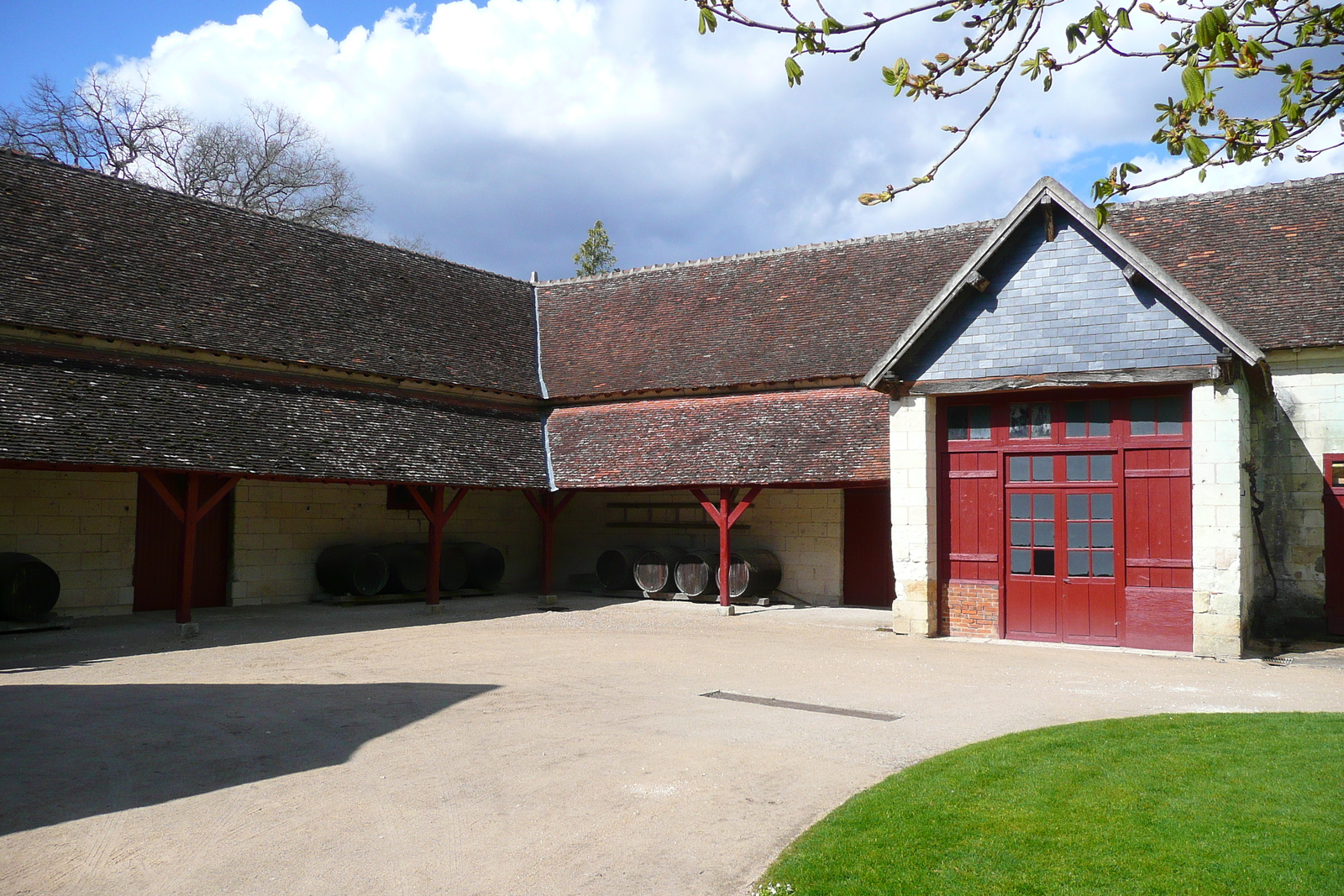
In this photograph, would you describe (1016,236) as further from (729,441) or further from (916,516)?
(729,441)

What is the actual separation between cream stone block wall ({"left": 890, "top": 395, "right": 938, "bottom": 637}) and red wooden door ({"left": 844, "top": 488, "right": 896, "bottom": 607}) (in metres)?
4.60

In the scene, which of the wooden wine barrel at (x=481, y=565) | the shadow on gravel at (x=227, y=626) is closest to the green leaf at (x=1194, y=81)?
the shadow on gravel at (x=227, y=626)

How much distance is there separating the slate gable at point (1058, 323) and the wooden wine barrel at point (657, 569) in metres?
6.70

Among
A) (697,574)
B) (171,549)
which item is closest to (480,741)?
(171,549)

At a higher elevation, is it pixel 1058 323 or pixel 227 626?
pixel 1058 323

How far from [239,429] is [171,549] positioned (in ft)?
10.8

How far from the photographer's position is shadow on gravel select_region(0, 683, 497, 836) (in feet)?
19.5

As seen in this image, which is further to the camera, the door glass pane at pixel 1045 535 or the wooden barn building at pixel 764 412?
the door glass pane at pixel 1045 535

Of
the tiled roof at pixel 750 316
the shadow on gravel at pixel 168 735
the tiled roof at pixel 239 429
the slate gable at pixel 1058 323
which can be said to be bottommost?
the shadow on gravel at pixel 168 735

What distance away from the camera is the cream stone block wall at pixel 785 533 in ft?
58.4

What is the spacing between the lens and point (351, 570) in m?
17.0

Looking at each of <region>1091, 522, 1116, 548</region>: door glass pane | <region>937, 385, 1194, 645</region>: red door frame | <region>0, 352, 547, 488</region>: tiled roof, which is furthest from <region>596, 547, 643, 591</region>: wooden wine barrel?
<region>1091, 522, 1116, 548</region>: door glass pane

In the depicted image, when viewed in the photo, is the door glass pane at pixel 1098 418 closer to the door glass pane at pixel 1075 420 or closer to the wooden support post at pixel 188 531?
the door glass pane at pixel 1075 420

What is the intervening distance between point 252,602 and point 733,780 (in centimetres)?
1259
